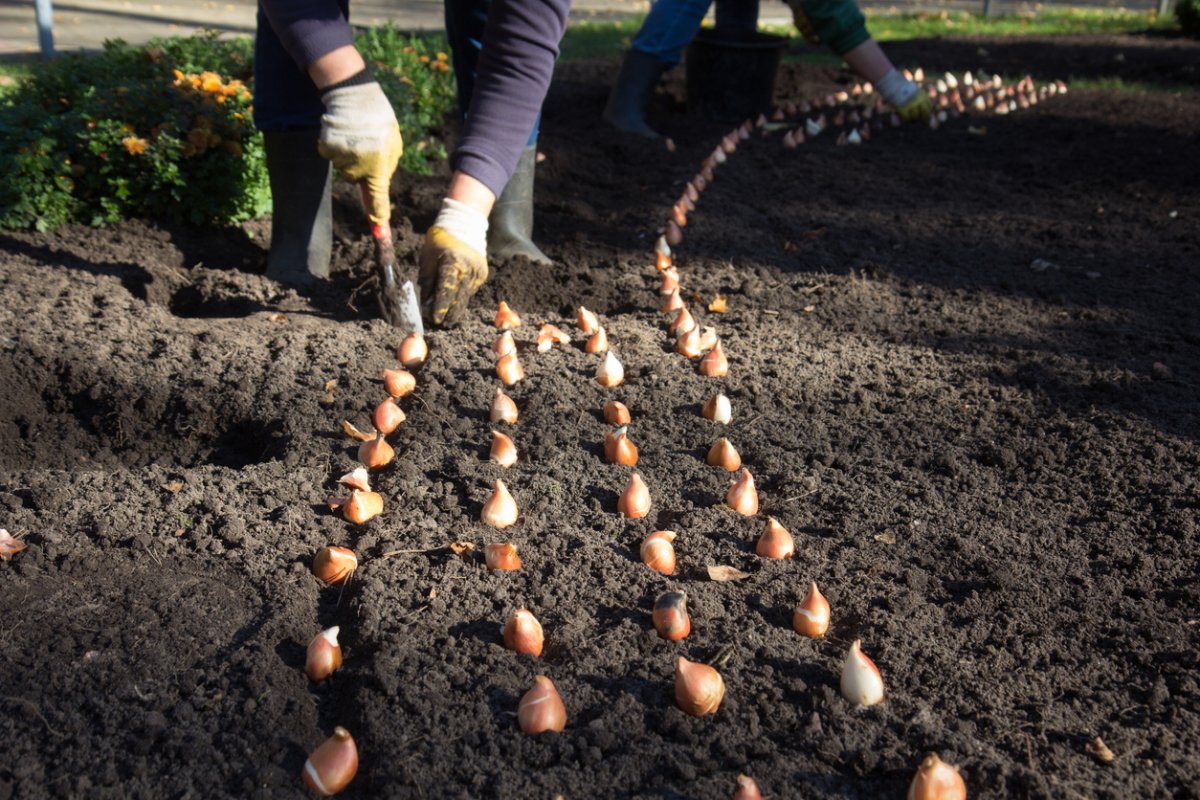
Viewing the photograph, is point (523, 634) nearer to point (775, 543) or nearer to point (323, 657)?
point (323, 657)

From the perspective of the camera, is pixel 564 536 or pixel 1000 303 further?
pixel 1000 303

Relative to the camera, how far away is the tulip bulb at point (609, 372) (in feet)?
10.6

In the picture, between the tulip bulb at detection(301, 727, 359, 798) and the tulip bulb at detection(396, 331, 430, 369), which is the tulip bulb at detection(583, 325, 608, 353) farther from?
the tulip bulb at detection(301, 727, 359, 798)

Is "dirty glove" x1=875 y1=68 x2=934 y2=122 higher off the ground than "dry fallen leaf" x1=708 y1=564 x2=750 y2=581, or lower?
higher

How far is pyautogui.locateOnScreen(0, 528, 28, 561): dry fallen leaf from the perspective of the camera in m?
2.37

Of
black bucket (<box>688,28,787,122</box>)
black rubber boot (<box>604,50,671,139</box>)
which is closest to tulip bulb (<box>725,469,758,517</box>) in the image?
black rubber boot (<box>604,50,671,139</box>)

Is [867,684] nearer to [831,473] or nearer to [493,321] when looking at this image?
[831,473]

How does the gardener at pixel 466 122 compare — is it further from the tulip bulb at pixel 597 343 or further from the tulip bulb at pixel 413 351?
the tulip bulb at pixel 597 343

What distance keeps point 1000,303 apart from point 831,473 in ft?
4.91

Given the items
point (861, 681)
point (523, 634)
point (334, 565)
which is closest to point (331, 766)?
point (523, 634)

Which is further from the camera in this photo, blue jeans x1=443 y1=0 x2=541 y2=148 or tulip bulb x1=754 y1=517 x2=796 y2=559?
blue jeans x1=443 y1=0 x2=541 y2=148

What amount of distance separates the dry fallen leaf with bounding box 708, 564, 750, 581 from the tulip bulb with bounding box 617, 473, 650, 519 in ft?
0.89

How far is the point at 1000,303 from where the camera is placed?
3930 mm

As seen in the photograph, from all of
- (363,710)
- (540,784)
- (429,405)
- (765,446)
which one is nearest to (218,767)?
(363,710)
